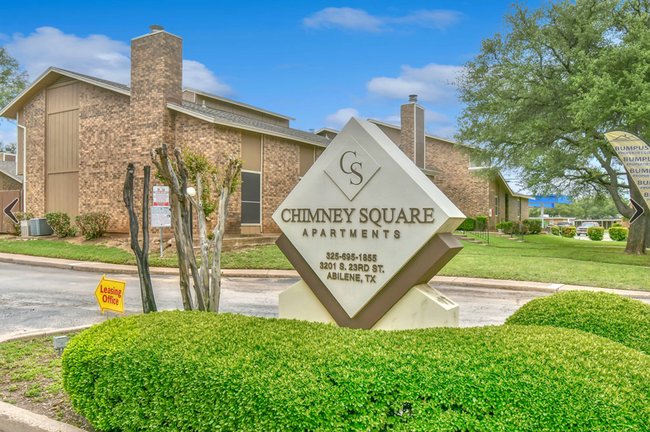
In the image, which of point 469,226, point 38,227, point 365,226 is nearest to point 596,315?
point 365,226

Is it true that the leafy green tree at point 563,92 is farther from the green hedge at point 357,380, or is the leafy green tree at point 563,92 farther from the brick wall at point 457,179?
the green hedge at point 357,380

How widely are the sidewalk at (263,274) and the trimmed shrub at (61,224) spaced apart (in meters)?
3.23

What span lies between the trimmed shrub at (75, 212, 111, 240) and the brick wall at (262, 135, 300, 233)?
22.4ft

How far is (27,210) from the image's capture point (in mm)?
24781

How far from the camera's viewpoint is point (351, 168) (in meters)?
5.01

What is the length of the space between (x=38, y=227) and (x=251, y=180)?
10.7m

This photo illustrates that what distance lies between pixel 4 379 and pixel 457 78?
23835 mm

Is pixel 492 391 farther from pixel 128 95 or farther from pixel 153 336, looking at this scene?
pixel 128 95

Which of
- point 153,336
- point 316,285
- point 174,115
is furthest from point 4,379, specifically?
point 174,115

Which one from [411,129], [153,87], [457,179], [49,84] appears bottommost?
[457,179]

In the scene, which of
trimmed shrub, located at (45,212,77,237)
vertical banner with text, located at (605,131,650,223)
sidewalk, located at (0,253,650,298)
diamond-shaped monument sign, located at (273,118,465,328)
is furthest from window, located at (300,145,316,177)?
diamond-shaped monument sign, located at (273,118,465,328)

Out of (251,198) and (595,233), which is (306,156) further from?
(595,233)

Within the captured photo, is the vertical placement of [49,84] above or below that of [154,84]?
above

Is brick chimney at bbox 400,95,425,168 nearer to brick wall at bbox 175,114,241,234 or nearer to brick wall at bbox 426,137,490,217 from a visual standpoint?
brick wall at bbox 426,137,490,217
